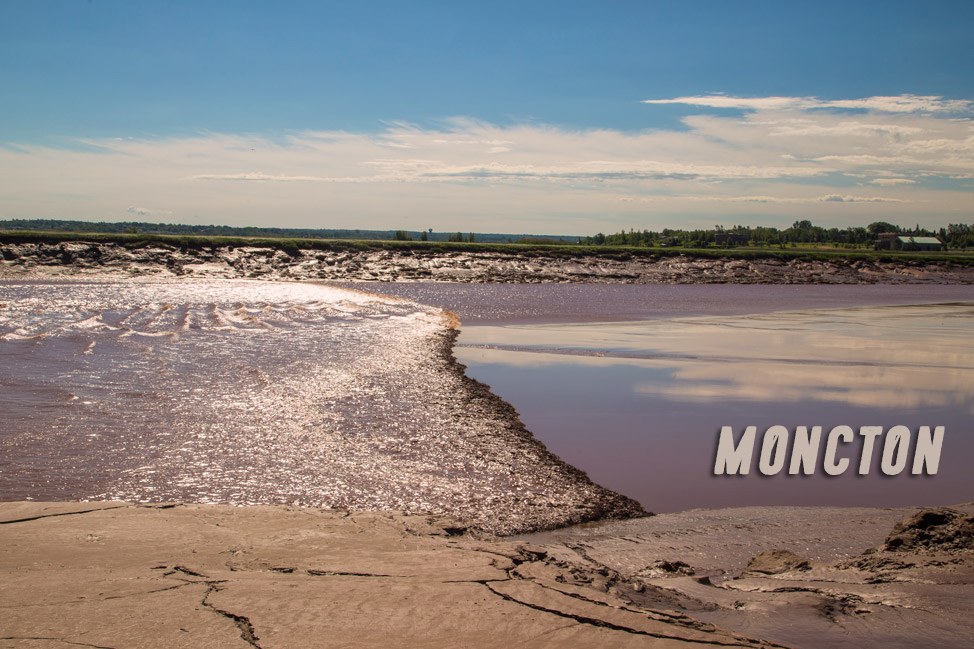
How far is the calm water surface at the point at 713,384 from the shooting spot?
25.0 ft

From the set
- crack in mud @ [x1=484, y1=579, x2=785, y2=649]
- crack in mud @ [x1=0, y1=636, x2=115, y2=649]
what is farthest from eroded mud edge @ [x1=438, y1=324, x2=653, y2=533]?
crack in mud @ [x1=0, y1=636, x2=115, y2=649]

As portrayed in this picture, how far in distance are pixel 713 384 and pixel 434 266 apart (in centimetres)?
2988

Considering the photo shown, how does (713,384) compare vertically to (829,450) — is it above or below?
above

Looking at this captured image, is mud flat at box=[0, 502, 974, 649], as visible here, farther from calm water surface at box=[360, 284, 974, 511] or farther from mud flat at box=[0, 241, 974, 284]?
mud flat at box=[0, 241, 974, 284]

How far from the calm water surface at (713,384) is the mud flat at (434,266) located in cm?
1416

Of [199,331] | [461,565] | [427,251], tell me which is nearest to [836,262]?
[427,251]

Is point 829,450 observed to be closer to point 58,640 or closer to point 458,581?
point 458,581

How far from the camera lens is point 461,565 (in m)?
4.90

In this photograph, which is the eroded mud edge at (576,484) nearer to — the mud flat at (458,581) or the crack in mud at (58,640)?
the mud flat at (458,581)

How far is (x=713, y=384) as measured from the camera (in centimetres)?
1227

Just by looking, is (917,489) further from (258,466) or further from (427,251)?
(427,251)

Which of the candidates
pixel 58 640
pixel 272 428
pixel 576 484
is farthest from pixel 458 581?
pixel 272 428

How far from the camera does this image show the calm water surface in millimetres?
7633

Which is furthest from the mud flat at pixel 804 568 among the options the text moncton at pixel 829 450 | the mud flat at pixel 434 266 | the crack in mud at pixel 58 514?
the mud flat at pixel 434 266
